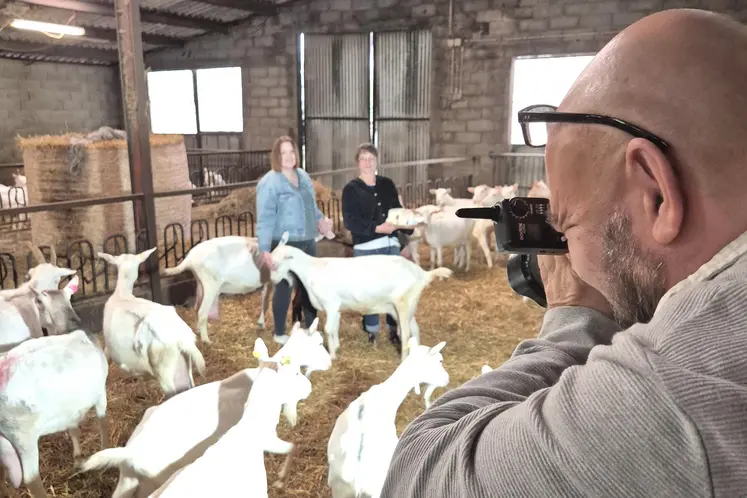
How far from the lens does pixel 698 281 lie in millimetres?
580

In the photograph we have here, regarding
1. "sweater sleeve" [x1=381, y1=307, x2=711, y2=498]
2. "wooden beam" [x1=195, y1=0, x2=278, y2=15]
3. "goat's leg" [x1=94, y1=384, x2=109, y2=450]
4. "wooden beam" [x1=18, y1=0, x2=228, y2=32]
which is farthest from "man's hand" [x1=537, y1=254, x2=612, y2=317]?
"wooden beam" [x1=195, y1=0, x2=278, y2=15]

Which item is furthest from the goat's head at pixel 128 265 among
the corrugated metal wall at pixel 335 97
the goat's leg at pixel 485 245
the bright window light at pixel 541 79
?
the corrugated metal wall at pixel 335 97

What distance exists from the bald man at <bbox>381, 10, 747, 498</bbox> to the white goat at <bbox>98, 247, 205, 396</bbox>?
256 centimetres

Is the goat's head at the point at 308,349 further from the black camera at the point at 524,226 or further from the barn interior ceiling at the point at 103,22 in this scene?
the barn interior ceiling at the point at 103,22

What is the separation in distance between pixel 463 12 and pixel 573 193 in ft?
34.8

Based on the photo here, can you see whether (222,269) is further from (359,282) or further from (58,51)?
(58,51)

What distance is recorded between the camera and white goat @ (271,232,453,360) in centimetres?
412

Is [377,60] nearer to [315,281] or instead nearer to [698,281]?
[315,281]

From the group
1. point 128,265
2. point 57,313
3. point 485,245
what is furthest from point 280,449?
point 485,245

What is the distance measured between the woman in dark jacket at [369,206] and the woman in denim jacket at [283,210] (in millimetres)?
308

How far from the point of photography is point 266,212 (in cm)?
427

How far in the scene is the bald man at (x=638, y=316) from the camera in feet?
1.67

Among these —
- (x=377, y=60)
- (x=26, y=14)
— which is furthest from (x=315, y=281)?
(x=377, y=60)

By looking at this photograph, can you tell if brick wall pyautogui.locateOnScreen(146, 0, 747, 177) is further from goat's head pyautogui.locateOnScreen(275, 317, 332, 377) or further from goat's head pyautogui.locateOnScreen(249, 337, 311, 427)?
goat's head pyautogui.locateOnScreen(249, 337, 311, 427)
